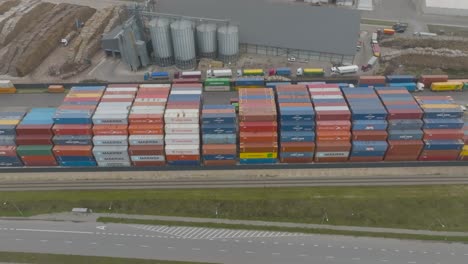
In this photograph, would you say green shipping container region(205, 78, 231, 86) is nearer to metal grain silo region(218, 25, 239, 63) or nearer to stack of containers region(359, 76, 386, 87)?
metal grain silo region(218, 25, 239, 63)

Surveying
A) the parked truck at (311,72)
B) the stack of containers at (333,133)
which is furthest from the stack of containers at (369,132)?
the parked truck at (311,72)

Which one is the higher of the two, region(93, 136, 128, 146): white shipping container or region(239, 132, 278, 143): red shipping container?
region(239, 132, 278, 143): red shipping container

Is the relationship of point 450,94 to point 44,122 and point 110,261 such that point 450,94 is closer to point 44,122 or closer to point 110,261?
point 110,261

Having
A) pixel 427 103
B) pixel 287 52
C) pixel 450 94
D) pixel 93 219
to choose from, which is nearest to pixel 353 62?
pixel 287 52

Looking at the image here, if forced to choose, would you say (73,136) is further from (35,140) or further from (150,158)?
(150,158)

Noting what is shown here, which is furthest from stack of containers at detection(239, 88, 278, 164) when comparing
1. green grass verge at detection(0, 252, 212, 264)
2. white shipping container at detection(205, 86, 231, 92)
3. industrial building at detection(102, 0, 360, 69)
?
industrial building at detection(102, 0, 360, 69)

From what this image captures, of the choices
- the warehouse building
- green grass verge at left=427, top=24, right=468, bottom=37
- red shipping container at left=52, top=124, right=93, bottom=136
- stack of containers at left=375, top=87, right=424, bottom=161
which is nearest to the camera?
stack of containers at left=375, top=87, right=424, bottom=161

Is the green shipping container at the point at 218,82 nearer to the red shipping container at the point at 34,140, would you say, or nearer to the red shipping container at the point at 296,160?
the red shipping container at the point at 296,160
